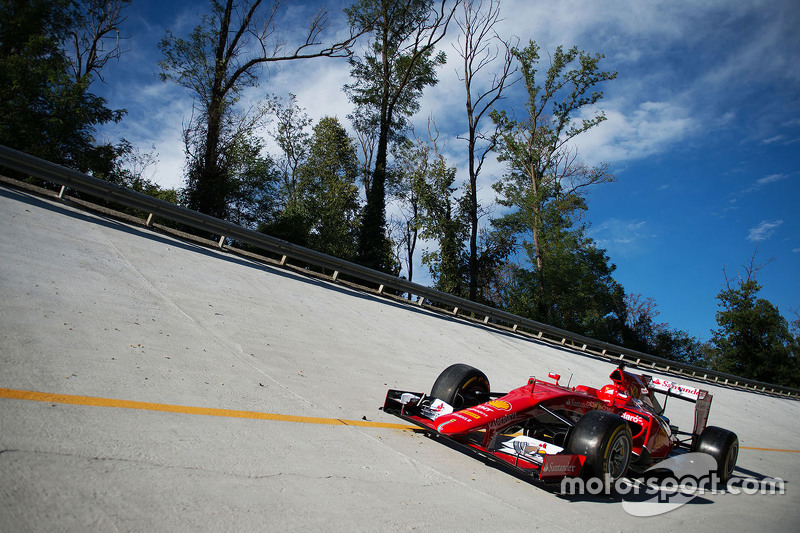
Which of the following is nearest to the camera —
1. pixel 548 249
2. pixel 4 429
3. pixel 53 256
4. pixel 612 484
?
pixel 4 429

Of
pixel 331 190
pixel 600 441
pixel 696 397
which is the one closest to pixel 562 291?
pixel 331 190

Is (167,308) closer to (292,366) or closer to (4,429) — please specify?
(292,366)

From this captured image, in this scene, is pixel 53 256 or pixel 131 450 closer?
pixel 131 450

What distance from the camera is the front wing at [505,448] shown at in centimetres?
438

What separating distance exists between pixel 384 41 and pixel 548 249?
67.2 ft

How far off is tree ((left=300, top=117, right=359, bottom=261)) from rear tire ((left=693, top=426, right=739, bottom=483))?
24.7 m

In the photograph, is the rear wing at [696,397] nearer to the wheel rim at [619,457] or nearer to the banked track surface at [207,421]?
the banked track surface at [207,421]

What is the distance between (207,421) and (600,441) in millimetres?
3850

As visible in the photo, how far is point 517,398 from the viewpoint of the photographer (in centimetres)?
526

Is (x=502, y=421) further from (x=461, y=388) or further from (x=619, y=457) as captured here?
(x=619, y=457)

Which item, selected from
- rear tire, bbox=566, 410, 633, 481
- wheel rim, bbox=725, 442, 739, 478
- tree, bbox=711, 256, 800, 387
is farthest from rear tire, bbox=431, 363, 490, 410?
tree, bbox=711, 256, 800, 387

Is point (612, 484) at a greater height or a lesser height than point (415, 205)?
lesser

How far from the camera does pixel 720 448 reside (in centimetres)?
692

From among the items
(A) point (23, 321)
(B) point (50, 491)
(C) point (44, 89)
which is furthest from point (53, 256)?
(C) point (44, 89)
